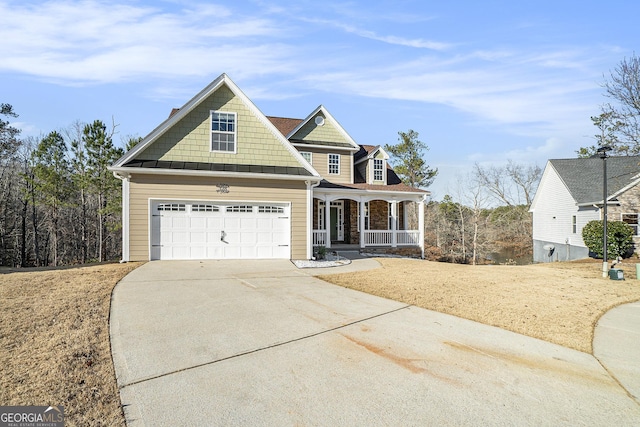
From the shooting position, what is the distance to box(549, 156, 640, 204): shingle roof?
2161 cm

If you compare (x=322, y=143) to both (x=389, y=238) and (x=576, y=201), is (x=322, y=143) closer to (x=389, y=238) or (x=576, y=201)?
(x=389, y=238)

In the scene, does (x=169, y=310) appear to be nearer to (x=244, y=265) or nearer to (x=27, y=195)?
(x=244, y=265)

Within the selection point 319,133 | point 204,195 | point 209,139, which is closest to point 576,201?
point 319,133

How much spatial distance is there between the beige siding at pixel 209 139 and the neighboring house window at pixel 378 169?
7.05m

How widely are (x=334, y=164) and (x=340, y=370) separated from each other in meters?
16.1

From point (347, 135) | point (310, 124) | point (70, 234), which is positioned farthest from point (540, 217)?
point (70, 234)

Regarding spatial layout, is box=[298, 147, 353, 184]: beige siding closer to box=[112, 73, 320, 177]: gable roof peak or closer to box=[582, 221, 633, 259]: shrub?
box=[112, 73, 320, 177]: gable roof peak

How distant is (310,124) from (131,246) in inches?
Result: 431

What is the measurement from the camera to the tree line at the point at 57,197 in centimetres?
2097

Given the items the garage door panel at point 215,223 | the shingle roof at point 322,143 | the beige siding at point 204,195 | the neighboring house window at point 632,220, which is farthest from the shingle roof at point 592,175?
the garage door panel at point 215,223

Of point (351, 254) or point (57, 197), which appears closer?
point (351, 254)

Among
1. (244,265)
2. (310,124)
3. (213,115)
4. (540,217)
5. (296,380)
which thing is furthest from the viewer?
(540,217)

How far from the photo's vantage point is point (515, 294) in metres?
8.61

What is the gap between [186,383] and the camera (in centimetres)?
370
